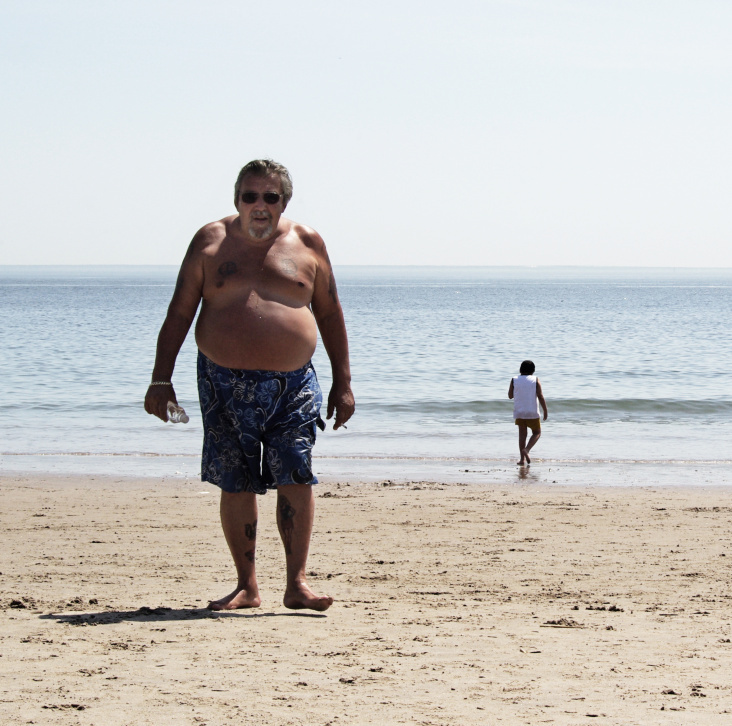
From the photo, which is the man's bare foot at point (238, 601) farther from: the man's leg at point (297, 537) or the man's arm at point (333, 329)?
the man's arm at point (333, 329)

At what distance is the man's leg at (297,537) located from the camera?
4.33m

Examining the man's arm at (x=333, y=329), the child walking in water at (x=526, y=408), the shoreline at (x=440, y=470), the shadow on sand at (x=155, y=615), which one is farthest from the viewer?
the child walking in water at (x=526, y=408)

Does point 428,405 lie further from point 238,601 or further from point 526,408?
point 238,601

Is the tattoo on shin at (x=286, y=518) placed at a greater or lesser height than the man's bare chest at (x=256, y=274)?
lesser

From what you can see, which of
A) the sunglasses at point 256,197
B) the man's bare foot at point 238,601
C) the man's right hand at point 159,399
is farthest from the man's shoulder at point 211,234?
the man's bare foot at point 238,601

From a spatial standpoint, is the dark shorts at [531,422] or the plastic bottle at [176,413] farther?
the dark shorts at [531,422]

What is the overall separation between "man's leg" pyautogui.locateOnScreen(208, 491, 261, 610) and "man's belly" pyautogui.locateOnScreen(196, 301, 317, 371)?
23.1 inches

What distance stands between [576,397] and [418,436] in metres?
6.23

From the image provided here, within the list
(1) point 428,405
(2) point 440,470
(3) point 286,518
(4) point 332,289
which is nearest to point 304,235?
(4) point 332,289

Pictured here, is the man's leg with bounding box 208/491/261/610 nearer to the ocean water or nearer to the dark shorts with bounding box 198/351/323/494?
the dark shorts with bounding box 198/351/323/494

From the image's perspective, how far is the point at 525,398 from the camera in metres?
11.7

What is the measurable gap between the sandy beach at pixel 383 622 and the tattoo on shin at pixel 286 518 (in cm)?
32

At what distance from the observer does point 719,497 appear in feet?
29.1

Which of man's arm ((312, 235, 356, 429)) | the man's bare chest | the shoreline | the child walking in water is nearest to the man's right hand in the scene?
the man's bare chest
